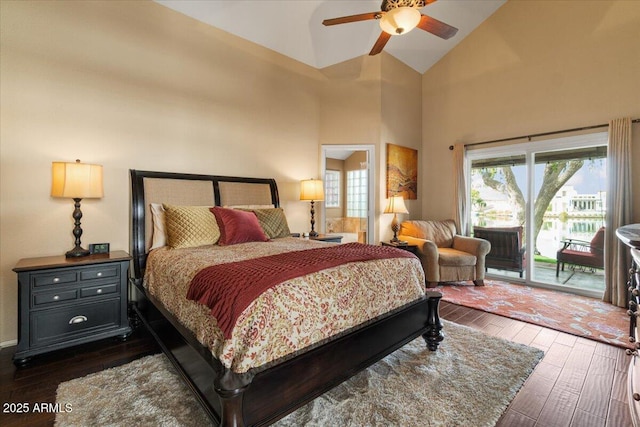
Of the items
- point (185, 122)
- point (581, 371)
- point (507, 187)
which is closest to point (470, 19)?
point (507, 187)

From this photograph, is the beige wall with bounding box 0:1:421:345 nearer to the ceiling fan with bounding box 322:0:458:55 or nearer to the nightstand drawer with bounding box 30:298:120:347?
the nightstand drawer with bounding box 30:298:120:347

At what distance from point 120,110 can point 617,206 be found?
576 centimetres

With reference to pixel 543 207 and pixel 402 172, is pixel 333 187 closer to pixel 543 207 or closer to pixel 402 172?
pixel 402 172

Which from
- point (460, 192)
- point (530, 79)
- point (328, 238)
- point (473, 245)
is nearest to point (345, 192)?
point (460, 192)

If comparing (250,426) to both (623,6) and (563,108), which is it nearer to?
(563,108)

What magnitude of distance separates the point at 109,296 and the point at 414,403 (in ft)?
8.34

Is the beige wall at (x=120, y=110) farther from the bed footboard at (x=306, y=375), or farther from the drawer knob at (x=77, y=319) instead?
the bed footboard at (x=306, y=375)

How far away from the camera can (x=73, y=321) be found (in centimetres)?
232

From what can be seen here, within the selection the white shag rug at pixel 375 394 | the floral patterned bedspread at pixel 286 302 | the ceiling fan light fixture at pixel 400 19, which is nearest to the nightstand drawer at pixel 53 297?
the floral patterned bedspread at pixel 286 302

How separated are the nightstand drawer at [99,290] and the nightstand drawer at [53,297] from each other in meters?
0.05

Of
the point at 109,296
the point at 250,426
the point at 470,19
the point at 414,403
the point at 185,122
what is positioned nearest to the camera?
the point at 250,426

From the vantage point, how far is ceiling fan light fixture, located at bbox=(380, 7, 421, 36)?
2459 mm

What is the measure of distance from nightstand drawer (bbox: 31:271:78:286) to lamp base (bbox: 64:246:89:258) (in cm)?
25

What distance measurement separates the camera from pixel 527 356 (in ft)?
7.50
